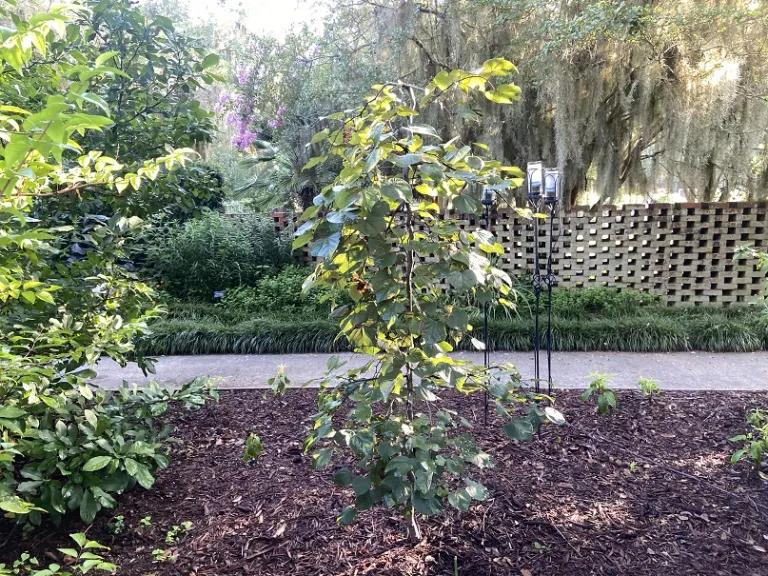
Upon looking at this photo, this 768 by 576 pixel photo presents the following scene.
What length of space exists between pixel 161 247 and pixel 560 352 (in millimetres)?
5236

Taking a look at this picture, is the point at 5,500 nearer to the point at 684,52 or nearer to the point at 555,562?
the point at 555,562

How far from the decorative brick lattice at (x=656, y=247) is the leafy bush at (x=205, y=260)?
3.08 m

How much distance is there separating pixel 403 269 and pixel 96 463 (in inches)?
57.1

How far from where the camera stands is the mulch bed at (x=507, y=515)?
5.83ft

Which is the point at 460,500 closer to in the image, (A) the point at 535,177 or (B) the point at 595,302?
(A) the point at 535,177

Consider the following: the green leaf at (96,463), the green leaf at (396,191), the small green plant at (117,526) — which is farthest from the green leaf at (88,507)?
the green leaf at (396,191)

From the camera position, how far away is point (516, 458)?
8.21ft

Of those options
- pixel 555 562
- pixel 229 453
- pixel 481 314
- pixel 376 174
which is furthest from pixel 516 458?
pixel 481 314

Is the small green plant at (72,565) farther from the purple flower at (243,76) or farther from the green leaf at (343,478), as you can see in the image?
the purple flower at (243,76)

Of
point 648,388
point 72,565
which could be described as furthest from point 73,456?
point 648,388

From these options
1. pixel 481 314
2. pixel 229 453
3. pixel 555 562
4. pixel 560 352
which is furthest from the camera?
pixel 481 314

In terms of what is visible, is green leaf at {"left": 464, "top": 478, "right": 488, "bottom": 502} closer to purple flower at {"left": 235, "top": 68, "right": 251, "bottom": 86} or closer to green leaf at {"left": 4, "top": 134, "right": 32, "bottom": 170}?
green leaf at {"left": 4, "top": 134, "right": 32, "bottom": 170}

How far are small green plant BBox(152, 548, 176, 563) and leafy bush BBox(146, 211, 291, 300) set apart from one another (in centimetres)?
455

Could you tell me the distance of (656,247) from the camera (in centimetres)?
571
